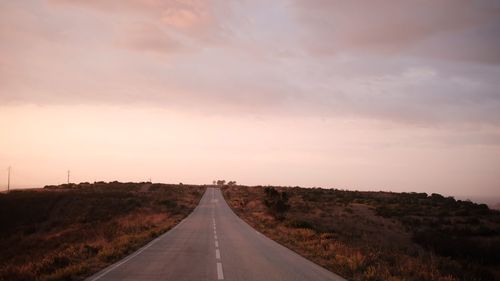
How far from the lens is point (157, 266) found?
13266 millimetres

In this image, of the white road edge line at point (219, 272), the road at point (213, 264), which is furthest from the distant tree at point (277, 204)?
the white road edge line at point (219, 272)

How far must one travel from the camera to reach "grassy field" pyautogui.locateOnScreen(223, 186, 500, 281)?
1375cm

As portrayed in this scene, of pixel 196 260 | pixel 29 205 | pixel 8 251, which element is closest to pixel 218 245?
pixel 196 260

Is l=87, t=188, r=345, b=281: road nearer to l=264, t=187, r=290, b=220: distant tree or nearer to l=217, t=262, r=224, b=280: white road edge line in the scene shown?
l=217, t=262, r=224, b=280: white road edge line

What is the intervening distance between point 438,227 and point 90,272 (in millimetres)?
36058

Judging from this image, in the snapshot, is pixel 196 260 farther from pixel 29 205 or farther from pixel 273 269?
pixel 29 205

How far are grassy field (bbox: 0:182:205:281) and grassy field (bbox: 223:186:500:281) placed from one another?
763 centimetres

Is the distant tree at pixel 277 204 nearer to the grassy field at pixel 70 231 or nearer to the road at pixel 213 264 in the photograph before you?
the grassy field at pixel 70 231

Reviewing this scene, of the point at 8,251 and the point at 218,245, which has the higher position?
the point at 218,245

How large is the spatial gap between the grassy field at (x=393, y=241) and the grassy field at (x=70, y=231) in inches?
300

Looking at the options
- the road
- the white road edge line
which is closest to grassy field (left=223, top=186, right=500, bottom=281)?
the road

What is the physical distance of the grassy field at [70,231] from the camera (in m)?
13.6

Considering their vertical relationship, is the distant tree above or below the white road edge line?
above

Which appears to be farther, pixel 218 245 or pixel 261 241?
pixel 261 241
